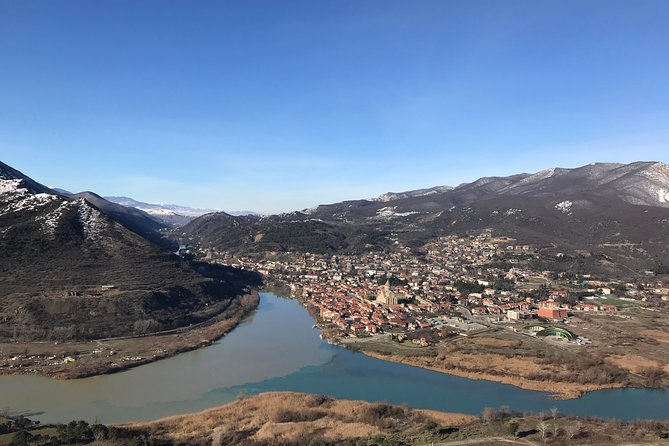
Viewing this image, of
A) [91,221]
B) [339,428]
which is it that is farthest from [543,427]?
[91,221]

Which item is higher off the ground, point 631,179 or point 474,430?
point 631,179

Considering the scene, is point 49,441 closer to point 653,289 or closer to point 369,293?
point 369,293

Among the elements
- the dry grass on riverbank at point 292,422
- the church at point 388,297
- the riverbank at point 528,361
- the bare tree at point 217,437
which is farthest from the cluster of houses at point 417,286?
the bare tree at point 217,437

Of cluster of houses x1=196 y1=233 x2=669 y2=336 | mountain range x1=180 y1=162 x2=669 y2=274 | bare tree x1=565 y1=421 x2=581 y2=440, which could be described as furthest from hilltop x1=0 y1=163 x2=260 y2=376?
mountain range x1=180 y1=162 x2=669 y2=274

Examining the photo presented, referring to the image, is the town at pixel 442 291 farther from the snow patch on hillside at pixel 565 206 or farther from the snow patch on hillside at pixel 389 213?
the snow patch on hillside at pixel 389 213

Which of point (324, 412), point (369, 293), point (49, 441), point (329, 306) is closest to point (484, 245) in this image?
point (369, 293)

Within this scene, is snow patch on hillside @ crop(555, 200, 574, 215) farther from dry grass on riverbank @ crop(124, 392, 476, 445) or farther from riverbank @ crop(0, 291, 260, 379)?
dry grass on riverbank @ crop(124, 392, 476, 445)
